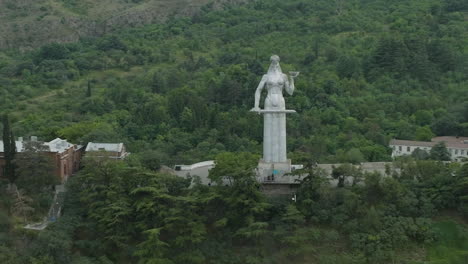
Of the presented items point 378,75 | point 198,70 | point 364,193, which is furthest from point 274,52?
point 364,193

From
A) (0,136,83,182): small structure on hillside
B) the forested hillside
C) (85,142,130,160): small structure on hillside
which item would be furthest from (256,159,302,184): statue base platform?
(0,136,83,182): small structure on hillside

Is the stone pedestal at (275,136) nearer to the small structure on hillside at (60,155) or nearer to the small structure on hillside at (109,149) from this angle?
the small structure on hillside at (109,149)

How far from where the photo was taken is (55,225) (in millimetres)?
23875

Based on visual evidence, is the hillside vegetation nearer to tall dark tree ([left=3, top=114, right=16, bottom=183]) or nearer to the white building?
the white building

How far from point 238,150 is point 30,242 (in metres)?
14.2

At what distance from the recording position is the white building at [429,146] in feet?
113

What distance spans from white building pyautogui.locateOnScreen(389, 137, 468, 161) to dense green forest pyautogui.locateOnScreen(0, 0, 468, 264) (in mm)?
898

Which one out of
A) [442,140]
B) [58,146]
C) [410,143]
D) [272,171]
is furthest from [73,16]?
[272,171]

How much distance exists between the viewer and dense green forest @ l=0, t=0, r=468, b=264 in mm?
23594

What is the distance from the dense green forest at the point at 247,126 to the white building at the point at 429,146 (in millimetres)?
898

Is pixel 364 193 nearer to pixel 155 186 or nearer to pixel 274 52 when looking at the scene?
pixel 155 186

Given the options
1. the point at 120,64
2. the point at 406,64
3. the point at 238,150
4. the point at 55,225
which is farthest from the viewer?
the point at 120,64

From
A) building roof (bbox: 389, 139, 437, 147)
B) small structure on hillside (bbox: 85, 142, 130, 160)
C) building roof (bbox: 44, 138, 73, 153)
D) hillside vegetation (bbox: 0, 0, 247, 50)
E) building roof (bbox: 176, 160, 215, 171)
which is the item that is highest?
hillside vegetation (bbox: 0, 0, 247, 50)

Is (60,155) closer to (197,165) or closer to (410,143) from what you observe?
(197,165)
